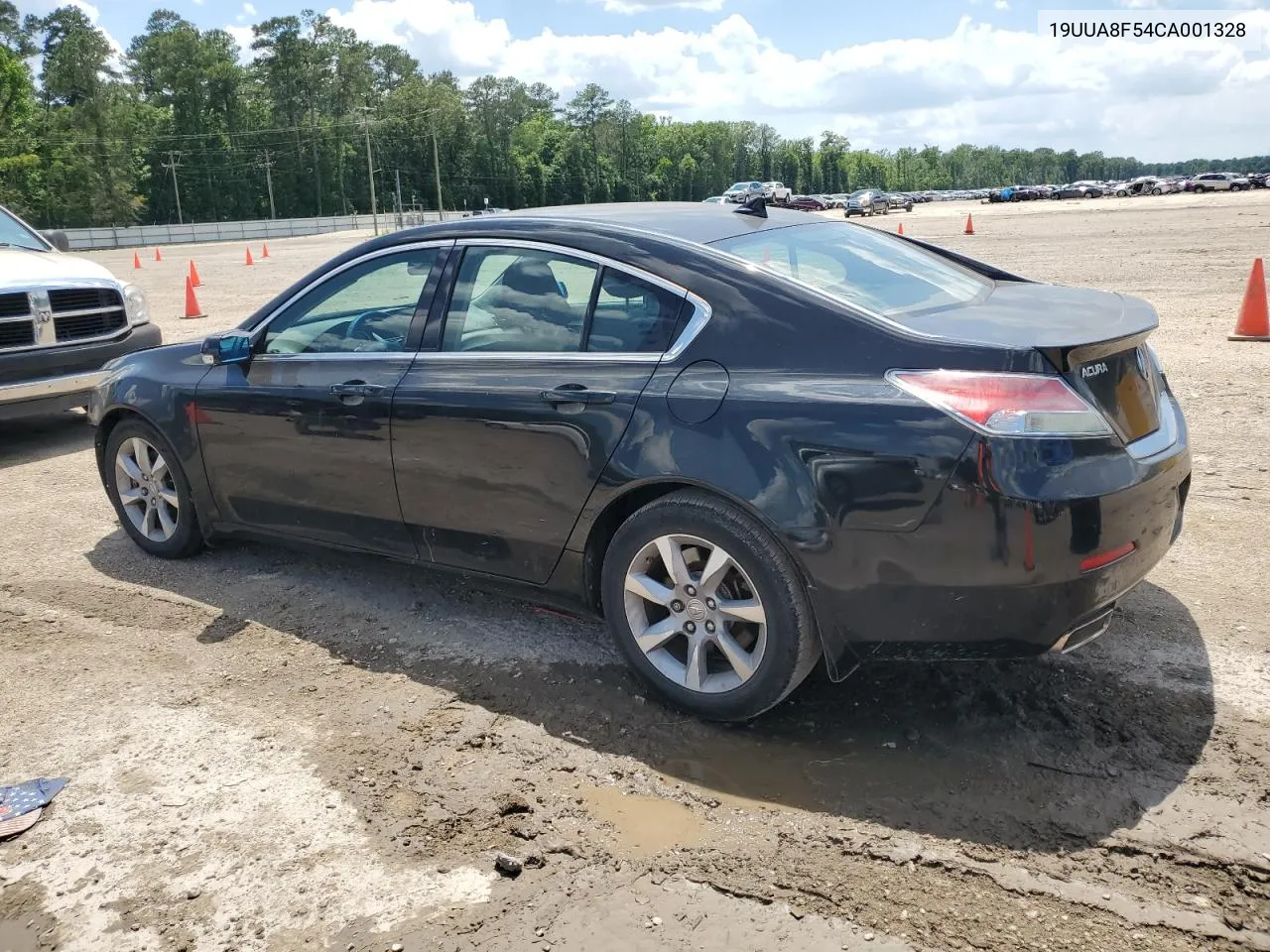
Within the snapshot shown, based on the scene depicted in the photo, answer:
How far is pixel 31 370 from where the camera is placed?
811cm

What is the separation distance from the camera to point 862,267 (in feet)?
13.0

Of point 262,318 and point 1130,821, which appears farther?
point 262,318

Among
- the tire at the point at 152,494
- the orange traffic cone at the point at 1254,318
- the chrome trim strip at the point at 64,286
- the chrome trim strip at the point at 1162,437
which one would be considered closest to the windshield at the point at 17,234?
the chrome trim strip at the point at 64,286

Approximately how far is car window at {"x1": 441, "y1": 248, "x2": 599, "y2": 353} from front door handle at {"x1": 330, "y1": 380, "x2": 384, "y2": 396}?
350 millimetres

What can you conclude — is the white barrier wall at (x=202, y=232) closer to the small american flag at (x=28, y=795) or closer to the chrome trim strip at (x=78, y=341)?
the chrome trim strip at (x=78, y=341)

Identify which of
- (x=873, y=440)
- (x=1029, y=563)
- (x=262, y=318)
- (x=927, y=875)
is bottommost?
(x=927, y=875)

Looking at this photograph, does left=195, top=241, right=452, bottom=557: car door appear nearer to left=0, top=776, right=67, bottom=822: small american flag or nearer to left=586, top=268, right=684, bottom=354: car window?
left=586, top=268, right=684, bottom=354: car window

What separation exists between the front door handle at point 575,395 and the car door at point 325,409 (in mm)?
810

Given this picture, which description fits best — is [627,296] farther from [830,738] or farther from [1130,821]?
[1130,821]

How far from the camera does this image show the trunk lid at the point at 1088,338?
3174 millimetres

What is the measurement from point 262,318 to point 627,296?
2057mm

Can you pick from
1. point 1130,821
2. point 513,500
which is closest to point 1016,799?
point 1130,821

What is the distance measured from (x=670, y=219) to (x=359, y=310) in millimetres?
1623

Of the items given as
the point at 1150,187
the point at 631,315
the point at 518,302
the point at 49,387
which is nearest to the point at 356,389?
the point at 518,302
